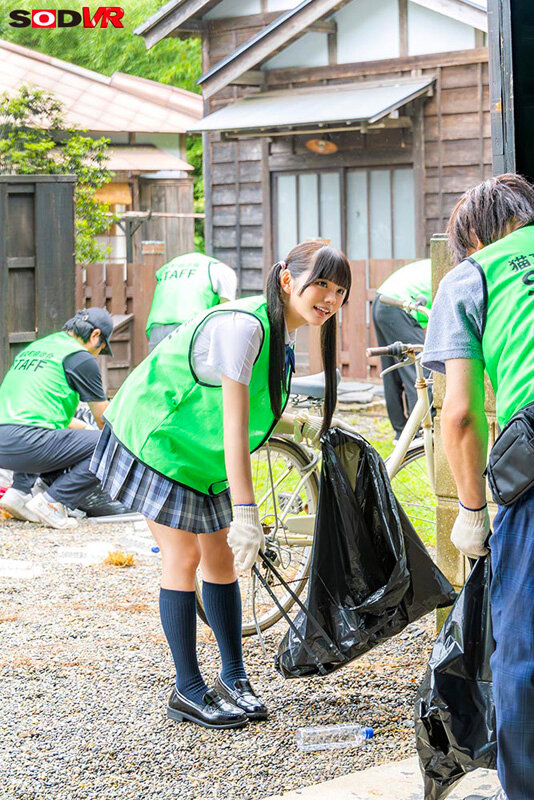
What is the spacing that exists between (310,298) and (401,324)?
4.54 m

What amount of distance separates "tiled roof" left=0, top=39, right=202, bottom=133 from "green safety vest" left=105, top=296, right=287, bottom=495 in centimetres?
1679

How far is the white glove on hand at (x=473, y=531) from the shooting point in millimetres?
2895

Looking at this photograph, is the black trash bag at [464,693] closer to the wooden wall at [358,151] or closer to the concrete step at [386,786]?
the concrete step at [386,786]

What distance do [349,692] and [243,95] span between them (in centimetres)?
1124

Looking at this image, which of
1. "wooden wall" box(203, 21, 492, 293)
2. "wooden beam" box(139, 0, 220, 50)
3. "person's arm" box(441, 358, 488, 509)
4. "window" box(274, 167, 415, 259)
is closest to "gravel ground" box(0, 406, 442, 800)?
"person's arm" box(441, 358, 488, 509)

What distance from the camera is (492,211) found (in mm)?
2811

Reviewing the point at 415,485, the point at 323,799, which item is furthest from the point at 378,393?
the point at 323,799

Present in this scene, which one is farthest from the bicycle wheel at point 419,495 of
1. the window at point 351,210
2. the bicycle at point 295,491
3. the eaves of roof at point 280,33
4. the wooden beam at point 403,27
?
the wooden beam at point 403,27

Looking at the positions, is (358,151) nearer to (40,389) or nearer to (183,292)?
(183,292)

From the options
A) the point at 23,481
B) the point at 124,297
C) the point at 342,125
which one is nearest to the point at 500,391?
the point at 23,481

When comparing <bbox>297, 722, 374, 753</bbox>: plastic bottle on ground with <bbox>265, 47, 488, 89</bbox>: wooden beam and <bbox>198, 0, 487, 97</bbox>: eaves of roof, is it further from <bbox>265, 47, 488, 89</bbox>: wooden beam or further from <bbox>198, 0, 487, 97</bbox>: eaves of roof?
<bbox>265, 47, 488, 89</bbox>: wooden beam

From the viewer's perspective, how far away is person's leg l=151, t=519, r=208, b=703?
3.71m

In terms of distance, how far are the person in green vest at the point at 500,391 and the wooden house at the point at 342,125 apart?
905cm

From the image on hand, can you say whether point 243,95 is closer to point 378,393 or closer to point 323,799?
point 378,393
